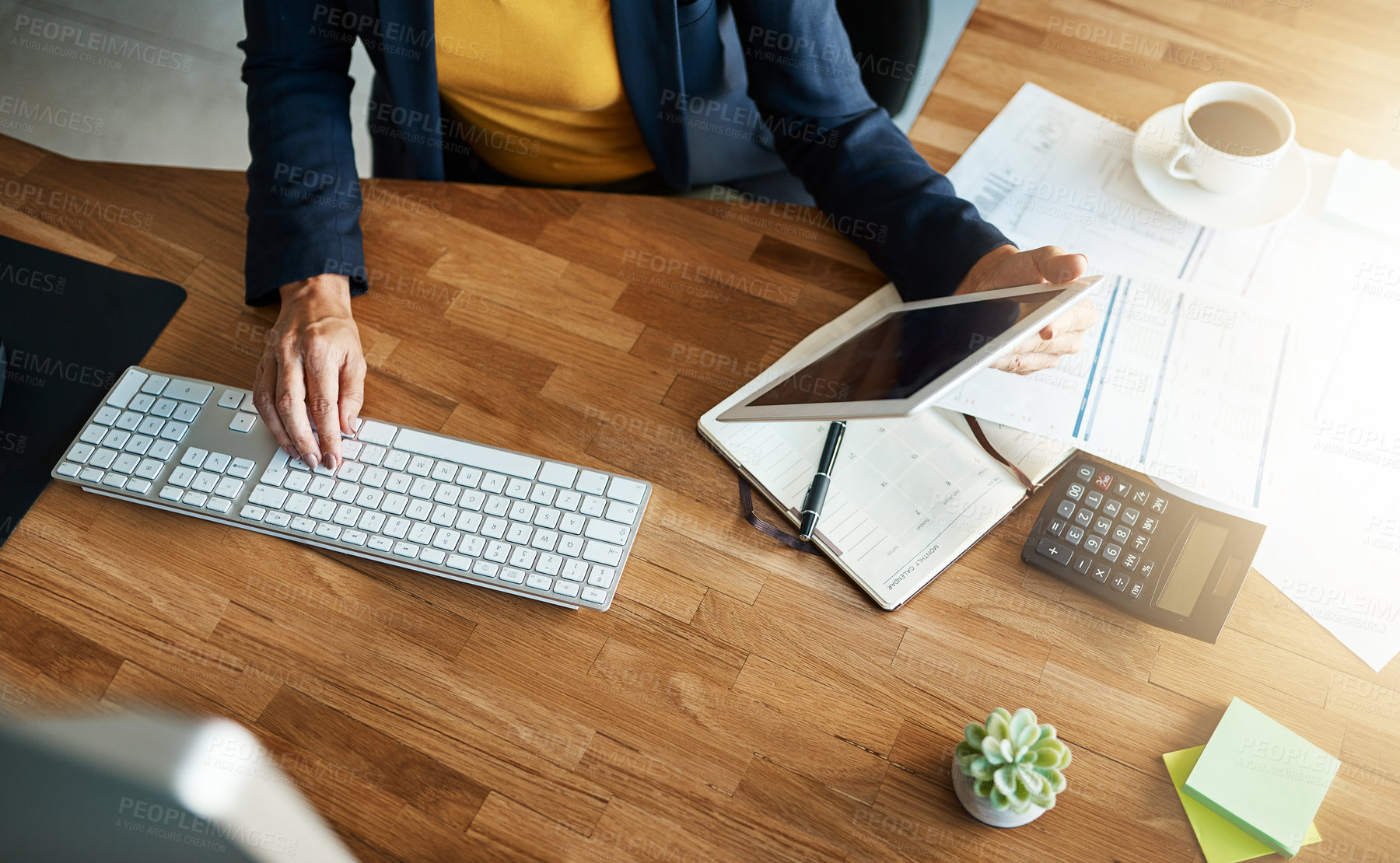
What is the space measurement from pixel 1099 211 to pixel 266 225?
3.02 ft

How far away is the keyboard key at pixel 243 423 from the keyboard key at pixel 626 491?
0.36 metres

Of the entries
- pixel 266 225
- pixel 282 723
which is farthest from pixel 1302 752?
pixel 266 225

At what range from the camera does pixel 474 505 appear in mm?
755

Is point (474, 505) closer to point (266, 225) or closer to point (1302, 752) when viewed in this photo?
point (266, 225)

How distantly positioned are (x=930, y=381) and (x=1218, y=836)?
0.42m

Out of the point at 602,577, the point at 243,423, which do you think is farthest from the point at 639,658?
the point at 243,423

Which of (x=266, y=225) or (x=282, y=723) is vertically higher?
(x=266, y=225)

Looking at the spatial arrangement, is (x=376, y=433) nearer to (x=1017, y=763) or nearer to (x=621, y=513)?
(x=621, y=513)

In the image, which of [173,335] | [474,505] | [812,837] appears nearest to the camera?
[812,837]

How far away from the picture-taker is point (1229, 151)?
88cm

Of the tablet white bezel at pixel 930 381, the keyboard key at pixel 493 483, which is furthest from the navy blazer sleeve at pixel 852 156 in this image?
the keyboard key at pixel 493 483

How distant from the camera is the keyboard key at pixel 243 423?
800mm

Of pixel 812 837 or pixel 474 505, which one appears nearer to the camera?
pixel 812 837

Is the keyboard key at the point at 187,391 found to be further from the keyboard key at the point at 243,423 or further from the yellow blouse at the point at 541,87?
the yellow blouse at the point at 541,87
